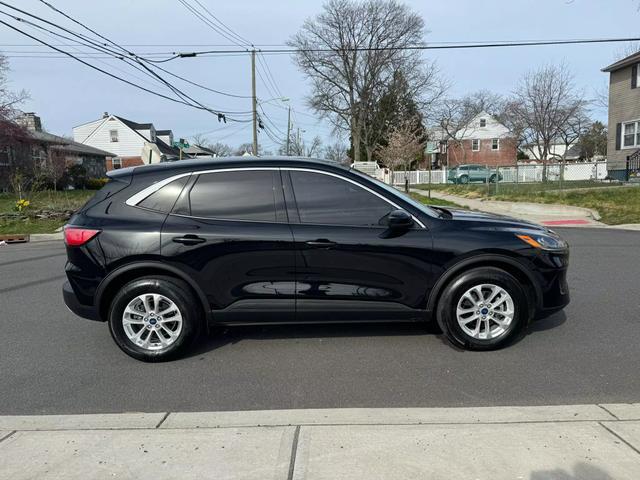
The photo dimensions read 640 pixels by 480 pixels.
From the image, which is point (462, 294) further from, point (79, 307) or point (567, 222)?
point (567, 222)

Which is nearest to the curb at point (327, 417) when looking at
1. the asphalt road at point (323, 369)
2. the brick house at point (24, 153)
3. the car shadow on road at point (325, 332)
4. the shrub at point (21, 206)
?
the asphalt road at point (323, 369)

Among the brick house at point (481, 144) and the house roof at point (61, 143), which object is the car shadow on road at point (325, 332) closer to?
the house roof at point (61, 143)

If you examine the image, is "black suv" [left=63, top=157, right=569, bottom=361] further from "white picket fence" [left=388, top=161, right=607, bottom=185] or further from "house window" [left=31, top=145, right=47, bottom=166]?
"house window" [left=31, top=145, right=47, bottom=166]

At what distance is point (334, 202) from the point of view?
13.6 ft

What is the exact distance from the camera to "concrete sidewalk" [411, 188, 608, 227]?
14562mm

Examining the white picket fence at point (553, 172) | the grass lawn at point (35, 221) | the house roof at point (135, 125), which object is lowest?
the grass lawn at point (35, 221)

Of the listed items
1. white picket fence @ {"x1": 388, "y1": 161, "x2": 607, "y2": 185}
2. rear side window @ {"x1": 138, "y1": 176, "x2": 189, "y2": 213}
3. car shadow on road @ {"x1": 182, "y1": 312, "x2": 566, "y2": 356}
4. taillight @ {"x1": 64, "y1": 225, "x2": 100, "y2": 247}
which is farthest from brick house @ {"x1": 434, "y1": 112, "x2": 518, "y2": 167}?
taillight @ {"x1": 64, "y1": 225, "x2": 100, "y2": 247}

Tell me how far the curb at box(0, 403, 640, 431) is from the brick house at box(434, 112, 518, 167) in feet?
182

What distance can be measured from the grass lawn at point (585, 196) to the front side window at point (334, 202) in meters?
12.8

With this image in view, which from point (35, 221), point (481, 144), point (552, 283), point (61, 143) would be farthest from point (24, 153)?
point (481, 144)

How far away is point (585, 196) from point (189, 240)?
1721 cm

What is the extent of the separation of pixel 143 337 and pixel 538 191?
60.7 ft

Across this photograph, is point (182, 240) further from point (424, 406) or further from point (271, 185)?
point (424, 406)

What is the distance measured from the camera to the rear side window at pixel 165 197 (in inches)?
163
